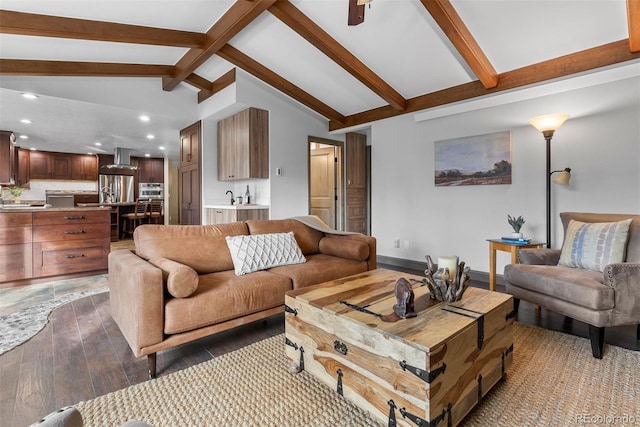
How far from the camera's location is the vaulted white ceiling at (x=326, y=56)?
2.73m

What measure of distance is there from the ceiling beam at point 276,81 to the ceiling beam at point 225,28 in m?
0.39

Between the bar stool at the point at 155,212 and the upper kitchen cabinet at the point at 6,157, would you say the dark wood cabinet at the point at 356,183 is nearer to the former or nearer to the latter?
the bar stool at the point at 155,212

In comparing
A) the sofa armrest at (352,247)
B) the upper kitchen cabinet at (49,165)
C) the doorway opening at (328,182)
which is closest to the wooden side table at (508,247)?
the sofa armrest at (352,247)

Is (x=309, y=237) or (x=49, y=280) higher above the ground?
(x=309, y=237)

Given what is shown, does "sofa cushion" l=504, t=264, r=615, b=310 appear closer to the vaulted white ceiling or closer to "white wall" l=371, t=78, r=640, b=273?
"white wall" l=371, t=78, r=640, b=273

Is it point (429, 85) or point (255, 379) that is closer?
point (255, 379)

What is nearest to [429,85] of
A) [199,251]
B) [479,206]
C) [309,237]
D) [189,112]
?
[479,206]

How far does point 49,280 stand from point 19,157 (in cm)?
542

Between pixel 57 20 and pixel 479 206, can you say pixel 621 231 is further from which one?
pixel 57 20

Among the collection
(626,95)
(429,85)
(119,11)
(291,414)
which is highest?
(119,11)

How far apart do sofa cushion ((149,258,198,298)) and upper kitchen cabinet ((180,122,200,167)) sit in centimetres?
396

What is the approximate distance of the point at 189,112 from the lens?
17.0ft

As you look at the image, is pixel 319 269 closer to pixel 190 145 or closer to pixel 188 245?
pixel 188 245

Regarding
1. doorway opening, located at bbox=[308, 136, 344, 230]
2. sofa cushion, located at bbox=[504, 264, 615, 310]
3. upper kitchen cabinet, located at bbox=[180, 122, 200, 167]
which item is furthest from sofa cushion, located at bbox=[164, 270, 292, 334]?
upper kitchen cabinet, located at bbox=[180, 122, 200, 167]
